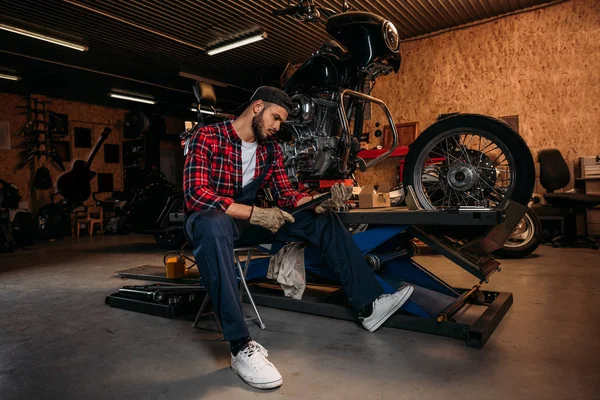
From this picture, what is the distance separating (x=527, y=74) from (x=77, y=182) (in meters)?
8.73

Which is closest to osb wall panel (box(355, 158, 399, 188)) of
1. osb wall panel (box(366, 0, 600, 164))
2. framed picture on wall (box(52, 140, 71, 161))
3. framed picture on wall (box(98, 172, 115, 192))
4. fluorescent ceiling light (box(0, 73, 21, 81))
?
osb wall panel (box(366, 0, 600, 164))

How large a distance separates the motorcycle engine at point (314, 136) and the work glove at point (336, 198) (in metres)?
1.12


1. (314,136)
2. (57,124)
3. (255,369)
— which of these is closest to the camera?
(255,369)

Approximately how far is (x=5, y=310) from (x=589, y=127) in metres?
6.21

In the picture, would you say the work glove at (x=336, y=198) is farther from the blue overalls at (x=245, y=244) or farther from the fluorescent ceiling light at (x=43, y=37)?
the fluorescent ceiling light at (x=43, y=37)

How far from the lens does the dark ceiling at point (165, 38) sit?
5.38 meters

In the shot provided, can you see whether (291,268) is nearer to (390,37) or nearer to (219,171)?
(219,171)

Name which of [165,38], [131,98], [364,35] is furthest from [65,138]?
[364,35]

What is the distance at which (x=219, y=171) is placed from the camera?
72.7 inches

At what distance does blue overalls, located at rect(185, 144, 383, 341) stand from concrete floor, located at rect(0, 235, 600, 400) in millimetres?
211

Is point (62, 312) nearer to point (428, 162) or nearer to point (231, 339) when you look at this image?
point (231, 339)

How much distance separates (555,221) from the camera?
4.96 meters

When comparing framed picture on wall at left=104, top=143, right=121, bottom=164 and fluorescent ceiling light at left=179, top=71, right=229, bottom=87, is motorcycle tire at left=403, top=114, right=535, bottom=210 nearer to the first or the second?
fluorescent ceiling light at left=179, top=71, right=229, bottom=87

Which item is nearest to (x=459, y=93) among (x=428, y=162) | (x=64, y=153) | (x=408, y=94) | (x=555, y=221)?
(x=408, y=94)
